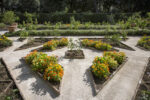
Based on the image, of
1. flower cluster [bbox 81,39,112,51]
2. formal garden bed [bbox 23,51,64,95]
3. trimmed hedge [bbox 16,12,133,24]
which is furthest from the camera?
trimmed hedge [bbox 16,12,133,24]

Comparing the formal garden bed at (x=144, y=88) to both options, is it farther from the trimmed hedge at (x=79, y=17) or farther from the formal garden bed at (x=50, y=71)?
the trimmed hedge at (x=79, y=17)

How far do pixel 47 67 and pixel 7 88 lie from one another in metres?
1.52

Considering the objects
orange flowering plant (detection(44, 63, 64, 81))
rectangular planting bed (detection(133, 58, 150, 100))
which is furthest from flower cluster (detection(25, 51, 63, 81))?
rectangular planting bed (detection(133, 58, 150, 100))

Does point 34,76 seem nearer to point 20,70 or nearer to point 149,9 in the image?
point 20,70

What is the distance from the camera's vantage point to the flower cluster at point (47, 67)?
4117mm

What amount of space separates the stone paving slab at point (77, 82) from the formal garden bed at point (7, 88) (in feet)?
0.52

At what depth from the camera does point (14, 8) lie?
25.6 metres

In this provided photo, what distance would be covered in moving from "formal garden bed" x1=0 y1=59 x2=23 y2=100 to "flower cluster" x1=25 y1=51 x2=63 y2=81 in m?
0.94

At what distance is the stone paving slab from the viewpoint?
3672 millimetres

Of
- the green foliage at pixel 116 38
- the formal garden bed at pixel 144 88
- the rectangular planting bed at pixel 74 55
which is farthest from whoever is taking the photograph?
the green foliage at pixel 116 38

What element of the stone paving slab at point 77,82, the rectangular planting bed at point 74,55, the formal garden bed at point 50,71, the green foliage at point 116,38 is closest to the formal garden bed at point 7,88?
the stone paving slab at point 77,82

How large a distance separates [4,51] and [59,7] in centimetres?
2139

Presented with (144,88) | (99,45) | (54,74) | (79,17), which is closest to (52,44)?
(99,45)

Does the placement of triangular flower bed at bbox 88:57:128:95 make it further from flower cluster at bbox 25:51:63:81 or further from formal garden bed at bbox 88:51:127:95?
flower cluster at bbox 25:51:63:81
